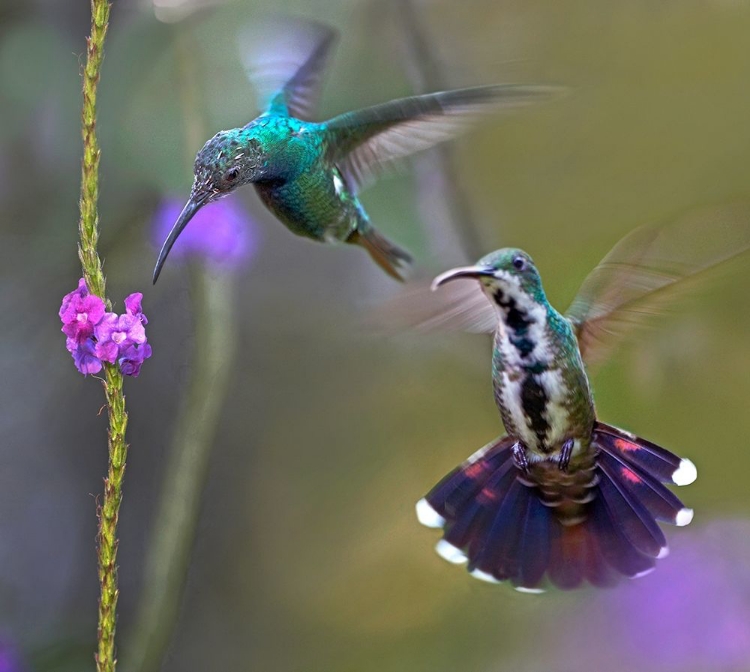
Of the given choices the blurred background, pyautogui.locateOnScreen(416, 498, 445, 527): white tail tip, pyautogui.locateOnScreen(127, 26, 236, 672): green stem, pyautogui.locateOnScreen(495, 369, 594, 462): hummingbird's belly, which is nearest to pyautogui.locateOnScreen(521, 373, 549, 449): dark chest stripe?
pyautogui.locateOnScreen(495, 369, 594, 462): hummingbird's belly

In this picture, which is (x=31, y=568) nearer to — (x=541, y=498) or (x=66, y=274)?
(x=66, y=274)

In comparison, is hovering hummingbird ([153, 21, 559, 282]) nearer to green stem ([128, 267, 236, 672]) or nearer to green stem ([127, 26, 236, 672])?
green stem ([127, 26, 236, 672])

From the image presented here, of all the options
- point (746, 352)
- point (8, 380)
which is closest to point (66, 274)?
point (8, 380)

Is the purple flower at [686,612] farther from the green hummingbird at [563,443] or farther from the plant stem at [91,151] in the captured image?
the plant stem at [91,151]

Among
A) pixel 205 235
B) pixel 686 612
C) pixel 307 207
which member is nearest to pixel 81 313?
pixel 307 207

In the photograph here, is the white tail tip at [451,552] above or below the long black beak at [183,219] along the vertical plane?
below

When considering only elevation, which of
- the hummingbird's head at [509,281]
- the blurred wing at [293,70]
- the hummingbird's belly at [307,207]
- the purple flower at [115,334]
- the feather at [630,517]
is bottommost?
the feather at [630,517]

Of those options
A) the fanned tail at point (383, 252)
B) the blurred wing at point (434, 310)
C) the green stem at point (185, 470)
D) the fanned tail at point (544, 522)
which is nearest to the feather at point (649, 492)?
the fanned tail at point (544, 522)

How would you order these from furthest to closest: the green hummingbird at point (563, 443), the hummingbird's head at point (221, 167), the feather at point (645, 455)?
the feather at point (645, 455) < the green hummingbird at point (563, 443) < the hummingbird's head at point (221, 167)
